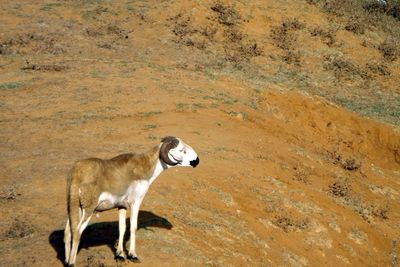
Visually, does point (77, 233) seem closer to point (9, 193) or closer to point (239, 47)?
point (9, 193)

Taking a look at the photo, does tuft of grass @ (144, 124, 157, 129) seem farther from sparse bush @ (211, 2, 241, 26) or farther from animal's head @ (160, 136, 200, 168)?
sparse bush @ (211, 2, 241, 26)

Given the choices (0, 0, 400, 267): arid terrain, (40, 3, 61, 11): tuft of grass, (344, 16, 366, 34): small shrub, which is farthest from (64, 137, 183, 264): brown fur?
(344, 16, 366, 34): small shrub

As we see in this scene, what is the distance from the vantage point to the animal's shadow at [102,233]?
12492 millimetres

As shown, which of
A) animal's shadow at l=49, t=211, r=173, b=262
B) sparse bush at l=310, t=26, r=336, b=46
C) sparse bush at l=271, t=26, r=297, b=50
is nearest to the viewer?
animal's shadow at l=49, t=211, r=173, b=262

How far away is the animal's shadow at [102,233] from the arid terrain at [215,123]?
4 cm

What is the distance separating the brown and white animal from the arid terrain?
834 mm

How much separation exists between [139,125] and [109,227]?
8838mm

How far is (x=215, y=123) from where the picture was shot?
23484 millimetres

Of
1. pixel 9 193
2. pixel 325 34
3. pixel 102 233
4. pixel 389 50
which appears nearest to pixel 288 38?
pixel 325 34

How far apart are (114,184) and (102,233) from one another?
2.30 m

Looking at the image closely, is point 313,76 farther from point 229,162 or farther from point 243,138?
point 229,162

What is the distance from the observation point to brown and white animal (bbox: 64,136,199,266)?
10766mm

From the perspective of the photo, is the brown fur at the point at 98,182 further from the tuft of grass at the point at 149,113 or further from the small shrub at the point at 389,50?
the small shrub at the point at 389,50

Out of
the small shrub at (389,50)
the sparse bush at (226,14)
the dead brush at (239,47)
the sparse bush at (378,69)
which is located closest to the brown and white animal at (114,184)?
the dead brush at (239,47)
